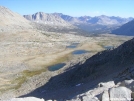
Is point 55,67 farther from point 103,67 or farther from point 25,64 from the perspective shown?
point 103,67

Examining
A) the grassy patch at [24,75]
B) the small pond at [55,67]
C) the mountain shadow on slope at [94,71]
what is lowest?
the grassy patch at [24,75]

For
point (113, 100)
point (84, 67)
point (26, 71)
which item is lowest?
point (26, 71)

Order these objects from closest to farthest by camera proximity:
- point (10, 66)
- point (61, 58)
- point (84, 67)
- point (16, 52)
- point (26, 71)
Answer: point (84, 67) < point (26, 71) < point (10, 66) < point (61, 58) < point (16, 52)

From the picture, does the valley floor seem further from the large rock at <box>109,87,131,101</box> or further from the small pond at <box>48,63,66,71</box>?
the large rock at <box>109,87,131,101</box>

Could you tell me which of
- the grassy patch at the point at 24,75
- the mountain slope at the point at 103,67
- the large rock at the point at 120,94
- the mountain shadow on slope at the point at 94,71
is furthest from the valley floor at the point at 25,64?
the large rock at the point at 120,94

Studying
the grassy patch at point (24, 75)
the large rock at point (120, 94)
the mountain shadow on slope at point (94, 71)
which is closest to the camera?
the large rock at point (120, 94)

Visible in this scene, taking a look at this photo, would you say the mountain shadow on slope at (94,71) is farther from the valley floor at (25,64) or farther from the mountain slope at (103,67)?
the valley floor at (25,64)

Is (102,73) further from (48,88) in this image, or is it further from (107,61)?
(48,88)

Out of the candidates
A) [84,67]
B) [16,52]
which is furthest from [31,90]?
[16,52]
